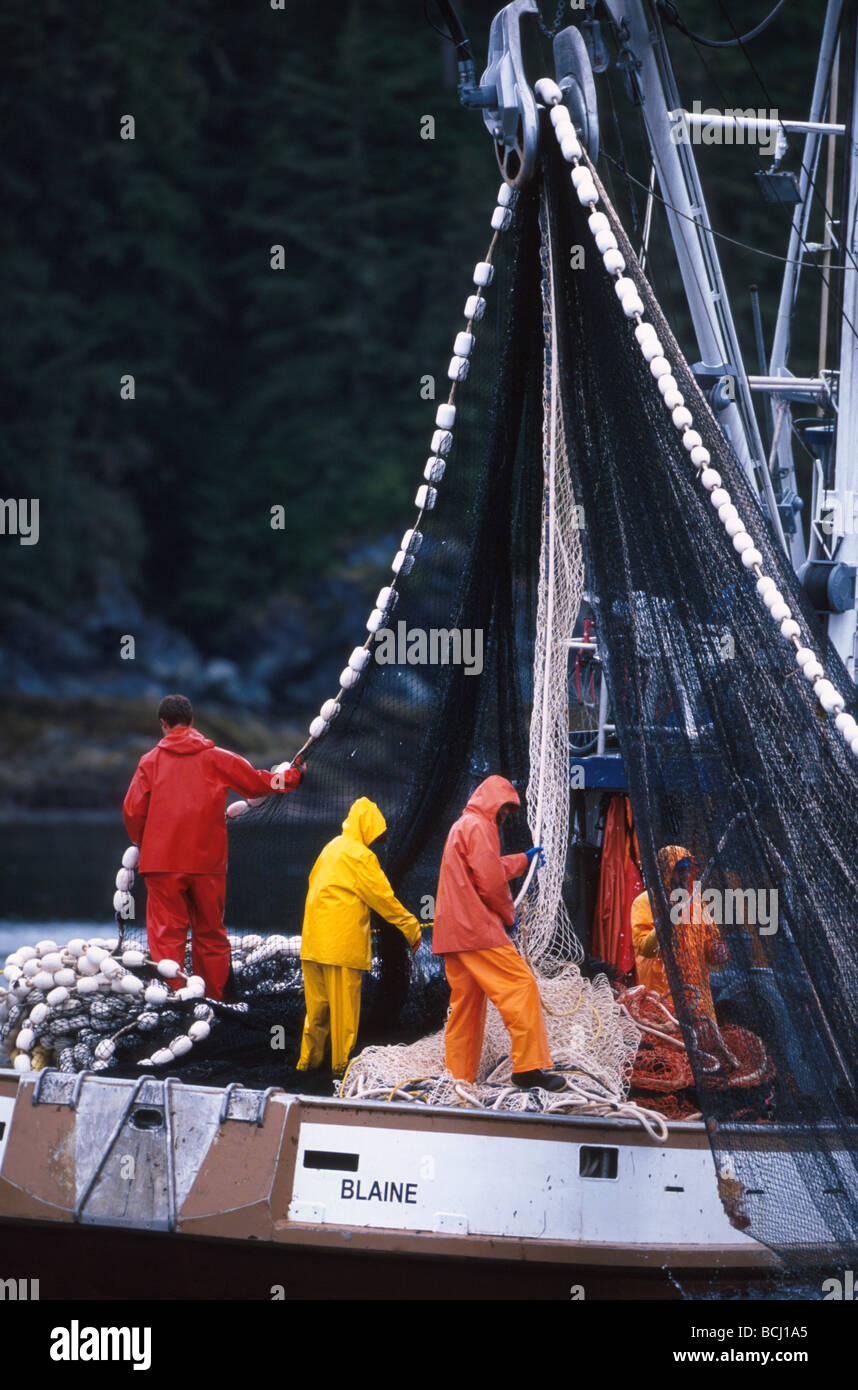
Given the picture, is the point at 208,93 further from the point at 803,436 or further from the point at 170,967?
the point at 170,967

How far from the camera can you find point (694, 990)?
6.33m

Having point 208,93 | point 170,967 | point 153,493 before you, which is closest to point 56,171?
point 208,93

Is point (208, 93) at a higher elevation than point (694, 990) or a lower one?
higher

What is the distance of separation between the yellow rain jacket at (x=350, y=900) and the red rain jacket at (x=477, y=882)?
0.61 m

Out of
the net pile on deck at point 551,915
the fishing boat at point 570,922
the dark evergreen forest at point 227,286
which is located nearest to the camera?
the fishing boat at point 570,922

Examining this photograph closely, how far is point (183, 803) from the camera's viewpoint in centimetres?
801

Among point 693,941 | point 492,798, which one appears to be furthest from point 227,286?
point 693,941

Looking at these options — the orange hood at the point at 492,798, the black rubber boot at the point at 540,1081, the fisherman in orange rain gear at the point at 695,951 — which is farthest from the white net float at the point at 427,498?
the black rubber boot at the point at 540,1081

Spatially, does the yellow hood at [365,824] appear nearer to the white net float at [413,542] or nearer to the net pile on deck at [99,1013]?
the net pile on deck at [99,1013]

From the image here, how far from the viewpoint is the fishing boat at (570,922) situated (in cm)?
633

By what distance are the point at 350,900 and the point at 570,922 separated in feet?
4.18

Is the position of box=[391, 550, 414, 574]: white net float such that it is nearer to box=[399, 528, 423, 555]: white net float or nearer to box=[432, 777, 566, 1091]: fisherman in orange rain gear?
box=[399, 528, 423, 555]: white net float

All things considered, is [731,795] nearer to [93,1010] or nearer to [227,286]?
[93,1010]
